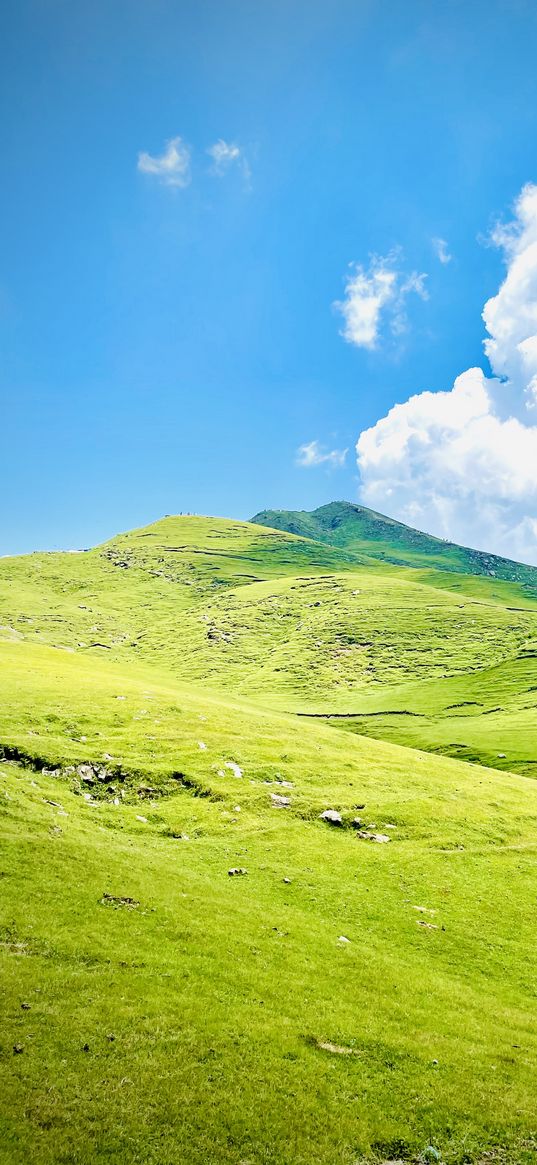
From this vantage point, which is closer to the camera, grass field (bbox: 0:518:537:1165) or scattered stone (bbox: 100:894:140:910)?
grass field (bbox: 0:518:537:1165)

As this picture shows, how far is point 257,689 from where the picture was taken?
547ft

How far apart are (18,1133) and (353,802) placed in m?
36.9

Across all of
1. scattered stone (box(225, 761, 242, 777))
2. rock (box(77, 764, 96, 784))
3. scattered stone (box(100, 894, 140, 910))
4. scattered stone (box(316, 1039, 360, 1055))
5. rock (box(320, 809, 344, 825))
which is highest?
rock (box(77, 764, 96, 784))

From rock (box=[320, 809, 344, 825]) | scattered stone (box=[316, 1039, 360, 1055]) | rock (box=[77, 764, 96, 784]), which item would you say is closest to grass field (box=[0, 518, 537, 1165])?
scattered stone (box=[316, 1039, 360, 1055])

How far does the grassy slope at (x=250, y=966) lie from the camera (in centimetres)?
1777

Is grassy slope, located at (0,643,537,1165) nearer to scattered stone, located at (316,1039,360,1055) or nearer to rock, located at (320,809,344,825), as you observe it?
scattered stone, located at (316,1039,360,1055)

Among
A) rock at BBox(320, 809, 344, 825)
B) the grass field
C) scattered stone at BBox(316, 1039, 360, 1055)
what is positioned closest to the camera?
the grass field

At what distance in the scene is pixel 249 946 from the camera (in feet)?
90.8

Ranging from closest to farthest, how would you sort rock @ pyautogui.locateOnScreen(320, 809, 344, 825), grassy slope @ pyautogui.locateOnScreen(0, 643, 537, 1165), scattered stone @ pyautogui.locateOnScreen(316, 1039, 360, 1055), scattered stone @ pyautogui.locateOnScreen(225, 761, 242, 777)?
1. grassy slope @ pyautogui.locateOnScreen(0, 643, 537, 1165)
2. scattered stone @ pyautogui.locateOnScreen(316, 1039, 360, 1055)
3. rock @ pyautogui.locateOnScreen(320, 809, 344, 825)
4. scattered stone @ pyautogui.locateOnScreen(225, 761, 242, 777)

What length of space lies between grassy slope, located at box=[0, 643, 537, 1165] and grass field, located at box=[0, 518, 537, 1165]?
4.3 inches

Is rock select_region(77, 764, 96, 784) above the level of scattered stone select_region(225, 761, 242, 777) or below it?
above

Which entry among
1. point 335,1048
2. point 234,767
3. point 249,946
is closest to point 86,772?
point 234,767

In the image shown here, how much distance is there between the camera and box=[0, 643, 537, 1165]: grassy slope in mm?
17766

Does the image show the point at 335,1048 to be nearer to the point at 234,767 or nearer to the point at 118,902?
the point at 118,902
